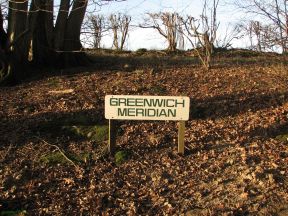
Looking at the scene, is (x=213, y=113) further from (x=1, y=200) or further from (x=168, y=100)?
(x=1, y=200)

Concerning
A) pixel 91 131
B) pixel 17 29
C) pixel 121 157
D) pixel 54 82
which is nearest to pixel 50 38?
pixel 17 29

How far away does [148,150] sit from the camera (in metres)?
7.98

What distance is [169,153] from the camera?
782 centimetres

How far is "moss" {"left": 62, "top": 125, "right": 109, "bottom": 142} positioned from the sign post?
2.46 ft

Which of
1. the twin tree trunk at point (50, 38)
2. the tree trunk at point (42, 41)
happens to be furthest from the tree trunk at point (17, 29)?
the tree trunk at point (42, 41)

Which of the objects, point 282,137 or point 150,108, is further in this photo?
point 282,137

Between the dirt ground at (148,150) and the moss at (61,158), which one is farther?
the moss at (61,158)

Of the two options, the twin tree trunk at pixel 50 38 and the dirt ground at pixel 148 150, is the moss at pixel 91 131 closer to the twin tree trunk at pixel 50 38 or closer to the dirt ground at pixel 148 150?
the dirt ground at pixel 148 150

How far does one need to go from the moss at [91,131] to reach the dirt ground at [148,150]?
0.02 meters

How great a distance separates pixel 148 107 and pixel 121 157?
831 mm

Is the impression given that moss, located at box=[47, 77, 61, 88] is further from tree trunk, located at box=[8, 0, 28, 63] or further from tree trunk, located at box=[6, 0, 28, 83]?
tree trunk, located at box=[8, 0, 28, 63]

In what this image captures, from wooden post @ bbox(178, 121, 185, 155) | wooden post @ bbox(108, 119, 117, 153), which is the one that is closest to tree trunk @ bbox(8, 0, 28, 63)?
wooden post @ bbox(108, 119, 117, 153)

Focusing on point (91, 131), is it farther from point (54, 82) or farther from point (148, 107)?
point (54, 82)

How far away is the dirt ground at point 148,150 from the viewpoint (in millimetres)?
6551
